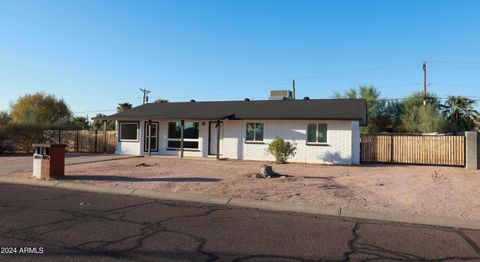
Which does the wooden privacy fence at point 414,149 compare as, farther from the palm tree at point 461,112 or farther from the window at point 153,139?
the palm tree at point 461,112

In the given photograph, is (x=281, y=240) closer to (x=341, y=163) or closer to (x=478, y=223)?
(x=478, y=223)

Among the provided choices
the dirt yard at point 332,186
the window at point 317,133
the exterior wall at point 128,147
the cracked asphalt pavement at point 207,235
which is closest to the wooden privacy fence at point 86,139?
the exterior wall at point 128,147

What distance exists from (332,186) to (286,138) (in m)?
9.88

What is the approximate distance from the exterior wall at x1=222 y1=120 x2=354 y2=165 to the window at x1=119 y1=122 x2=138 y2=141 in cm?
640

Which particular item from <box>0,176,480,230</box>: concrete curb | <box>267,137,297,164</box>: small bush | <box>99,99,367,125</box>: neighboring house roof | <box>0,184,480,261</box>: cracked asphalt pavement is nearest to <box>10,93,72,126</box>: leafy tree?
<box>99,99,367,125</box>: neighboring house roof

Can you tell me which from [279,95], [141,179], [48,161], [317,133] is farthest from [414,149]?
[48,161]

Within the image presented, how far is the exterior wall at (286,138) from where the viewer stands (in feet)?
68.9

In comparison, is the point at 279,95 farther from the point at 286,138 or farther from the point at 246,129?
the point at 286,138

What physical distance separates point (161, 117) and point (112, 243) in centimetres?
1888

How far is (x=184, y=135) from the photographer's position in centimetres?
2534

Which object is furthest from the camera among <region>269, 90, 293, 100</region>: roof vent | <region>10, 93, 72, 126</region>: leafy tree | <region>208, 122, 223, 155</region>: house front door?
<region>10, 93, 72, 126</region>: leafy tree

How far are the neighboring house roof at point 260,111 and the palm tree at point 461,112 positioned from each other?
27.1m

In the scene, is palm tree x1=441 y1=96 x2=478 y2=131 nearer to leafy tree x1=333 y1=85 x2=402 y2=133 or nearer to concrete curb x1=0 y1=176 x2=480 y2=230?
Result: leafy tree x1=333 y1=85 x2=402 y2=133

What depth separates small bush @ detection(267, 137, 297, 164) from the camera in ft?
67.8
